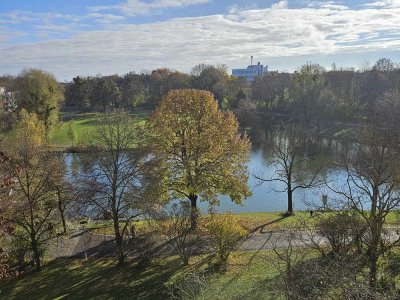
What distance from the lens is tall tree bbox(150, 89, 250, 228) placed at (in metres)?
25.0

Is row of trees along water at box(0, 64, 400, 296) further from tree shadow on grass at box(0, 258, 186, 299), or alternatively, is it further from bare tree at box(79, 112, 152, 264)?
tree shadow on grass at box(0, 258, 186, 299)

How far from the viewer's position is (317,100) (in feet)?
226

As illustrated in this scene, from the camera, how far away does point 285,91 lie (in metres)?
86.6

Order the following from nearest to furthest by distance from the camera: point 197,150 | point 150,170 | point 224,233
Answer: point 224,233 < point 150,170 < point 197,150

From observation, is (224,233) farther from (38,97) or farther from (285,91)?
(285,91)

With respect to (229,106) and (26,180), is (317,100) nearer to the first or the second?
(229,106)

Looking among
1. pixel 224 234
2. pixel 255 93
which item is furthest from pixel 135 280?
pixel 255 93

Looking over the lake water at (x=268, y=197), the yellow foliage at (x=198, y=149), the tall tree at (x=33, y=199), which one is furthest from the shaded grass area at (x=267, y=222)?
the tall tree at (x=33, y=199)

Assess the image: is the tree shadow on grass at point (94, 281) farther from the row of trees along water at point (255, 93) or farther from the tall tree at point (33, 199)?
the row of trees along water at point (255, 93)

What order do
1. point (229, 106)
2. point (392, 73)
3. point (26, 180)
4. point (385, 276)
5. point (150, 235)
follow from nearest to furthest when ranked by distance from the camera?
point (385, 276), point (26, 180), point (150, 235), point (392, 73), point (229, 106)

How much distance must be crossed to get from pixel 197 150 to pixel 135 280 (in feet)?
29.6

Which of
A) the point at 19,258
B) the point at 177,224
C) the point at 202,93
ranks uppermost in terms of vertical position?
the point at 202,93

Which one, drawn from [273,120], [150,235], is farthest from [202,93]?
[273,120]

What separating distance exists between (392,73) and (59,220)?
71.4 meters
